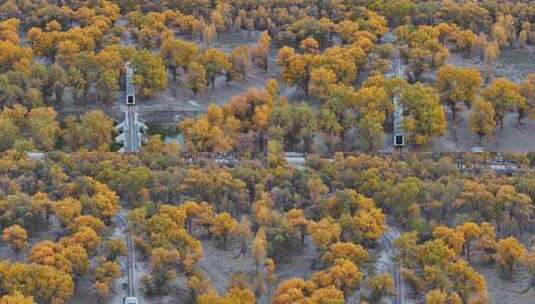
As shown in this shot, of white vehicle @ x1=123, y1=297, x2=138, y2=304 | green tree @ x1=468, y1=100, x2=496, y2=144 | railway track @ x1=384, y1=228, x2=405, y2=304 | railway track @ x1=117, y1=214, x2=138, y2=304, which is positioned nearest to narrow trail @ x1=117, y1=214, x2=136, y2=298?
railway track @ x1=117, y1=214, x2=138, y2=304

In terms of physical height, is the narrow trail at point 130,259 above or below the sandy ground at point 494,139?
below

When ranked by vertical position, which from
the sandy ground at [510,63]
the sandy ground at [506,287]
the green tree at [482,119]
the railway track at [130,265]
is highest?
the sandy ground at [510,63]

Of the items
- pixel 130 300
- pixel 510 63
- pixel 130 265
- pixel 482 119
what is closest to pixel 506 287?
pixel 482 119

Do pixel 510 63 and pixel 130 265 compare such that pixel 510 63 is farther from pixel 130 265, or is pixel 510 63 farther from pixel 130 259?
pixel 130 265

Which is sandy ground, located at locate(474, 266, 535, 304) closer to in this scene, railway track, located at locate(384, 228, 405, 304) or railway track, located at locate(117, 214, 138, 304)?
railway track, located at locate(384, 228, 405, 304)

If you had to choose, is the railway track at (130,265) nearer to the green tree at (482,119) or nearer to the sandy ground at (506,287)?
the sandy ground at (506,287)

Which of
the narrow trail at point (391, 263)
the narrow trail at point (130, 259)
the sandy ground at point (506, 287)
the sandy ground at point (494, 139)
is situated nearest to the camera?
the narrow trail at point (391, 263)

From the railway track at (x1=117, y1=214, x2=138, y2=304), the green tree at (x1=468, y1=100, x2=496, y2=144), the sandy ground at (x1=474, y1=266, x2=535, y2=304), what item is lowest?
the sandy ground at (x1=474, y1=266, x2=535, y2=304)

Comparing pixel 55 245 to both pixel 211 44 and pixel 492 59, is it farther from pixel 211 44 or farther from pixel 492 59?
pixel 492 59

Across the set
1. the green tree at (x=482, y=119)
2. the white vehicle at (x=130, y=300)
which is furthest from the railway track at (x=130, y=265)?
the green tree at (x=482, y=119)

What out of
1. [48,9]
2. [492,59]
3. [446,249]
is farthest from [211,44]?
[446,249]

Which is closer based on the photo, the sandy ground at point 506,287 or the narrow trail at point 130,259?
the sandy ground at point 506,287

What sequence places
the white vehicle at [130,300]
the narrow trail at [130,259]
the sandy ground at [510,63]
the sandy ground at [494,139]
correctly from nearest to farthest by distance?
the white vehicle at [130,300]
the narrow trail at [130,259]
the sandy ground at [494,139]
the sandy ground at [510,63]
